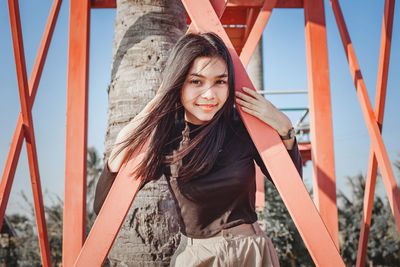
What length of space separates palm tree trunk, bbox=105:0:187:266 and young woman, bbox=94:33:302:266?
24.9 inches

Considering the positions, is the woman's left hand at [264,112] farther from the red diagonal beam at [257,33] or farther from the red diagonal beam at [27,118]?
the red diagonal beam at [257,33]

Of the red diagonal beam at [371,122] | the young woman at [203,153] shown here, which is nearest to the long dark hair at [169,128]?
the young woman at [203,153]

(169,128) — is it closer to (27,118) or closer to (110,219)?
(110,219)

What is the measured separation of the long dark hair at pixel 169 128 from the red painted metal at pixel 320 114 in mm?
1566

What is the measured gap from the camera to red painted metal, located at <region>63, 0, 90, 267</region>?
220cm

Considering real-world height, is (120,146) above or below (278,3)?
below

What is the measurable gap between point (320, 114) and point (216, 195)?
173 centimetres

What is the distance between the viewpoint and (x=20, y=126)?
2.47 metres

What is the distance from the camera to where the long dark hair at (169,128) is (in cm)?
148

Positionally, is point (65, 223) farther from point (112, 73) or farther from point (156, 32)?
point (156, 32)

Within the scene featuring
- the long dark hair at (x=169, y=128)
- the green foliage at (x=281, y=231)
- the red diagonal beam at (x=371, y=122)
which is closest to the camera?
the long dark hair at (x=169, y=128)

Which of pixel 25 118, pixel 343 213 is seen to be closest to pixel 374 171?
pixel 25 118

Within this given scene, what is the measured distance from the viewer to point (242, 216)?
1466mm

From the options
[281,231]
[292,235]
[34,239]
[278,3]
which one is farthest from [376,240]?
[34,239]
